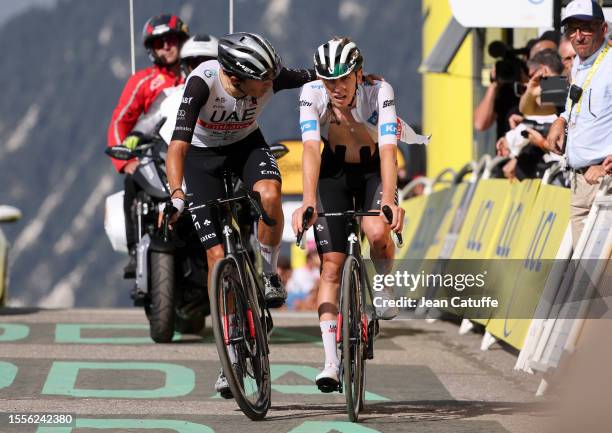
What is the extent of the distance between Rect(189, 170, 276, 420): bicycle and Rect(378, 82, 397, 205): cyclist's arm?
0.74 metres

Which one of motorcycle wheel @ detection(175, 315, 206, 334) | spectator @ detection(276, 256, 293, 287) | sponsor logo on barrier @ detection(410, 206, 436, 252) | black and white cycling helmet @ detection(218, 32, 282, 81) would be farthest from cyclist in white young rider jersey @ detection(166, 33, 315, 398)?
spectator @ detection(276, 256, 293, 287)

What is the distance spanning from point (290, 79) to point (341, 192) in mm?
803

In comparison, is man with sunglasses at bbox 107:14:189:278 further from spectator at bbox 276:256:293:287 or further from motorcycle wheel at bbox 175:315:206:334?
spectator at bbox 276:256:293:287

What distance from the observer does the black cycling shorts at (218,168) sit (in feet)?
30.3

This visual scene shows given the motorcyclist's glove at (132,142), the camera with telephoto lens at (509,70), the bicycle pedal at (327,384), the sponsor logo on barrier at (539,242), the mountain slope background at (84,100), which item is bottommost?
the mountain slope background at (84,100)

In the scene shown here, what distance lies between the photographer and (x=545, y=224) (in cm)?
1177

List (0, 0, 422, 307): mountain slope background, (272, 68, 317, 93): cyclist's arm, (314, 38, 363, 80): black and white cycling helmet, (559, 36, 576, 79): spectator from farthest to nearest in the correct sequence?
(0, 0, 422, 307): mountain slope background, (559, 36, 576, 79): spectator, (272, 68, 317, 93): cyclist's arm, (314, 38, 363, 80): black and white cycling helmet

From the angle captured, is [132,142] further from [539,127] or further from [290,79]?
[290,79]

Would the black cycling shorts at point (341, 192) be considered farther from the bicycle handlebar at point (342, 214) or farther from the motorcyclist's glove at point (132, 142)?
the motorcyclist's glove at point (132, 142)

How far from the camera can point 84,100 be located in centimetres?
15012

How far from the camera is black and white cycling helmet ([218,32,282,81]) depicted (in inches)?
348

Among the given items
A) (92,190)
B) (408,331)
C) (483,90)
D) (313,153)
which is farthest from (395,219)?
(92,190)

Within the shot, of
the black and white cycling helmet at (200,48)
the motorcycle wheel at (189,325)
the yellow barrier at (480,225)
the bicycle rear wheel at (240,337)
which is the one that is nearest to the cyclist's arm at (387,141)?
the bicycle rear wheel at (240,337)

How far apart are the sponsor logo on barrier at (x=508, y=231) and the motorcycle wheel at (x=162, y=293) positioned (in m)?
2.59
